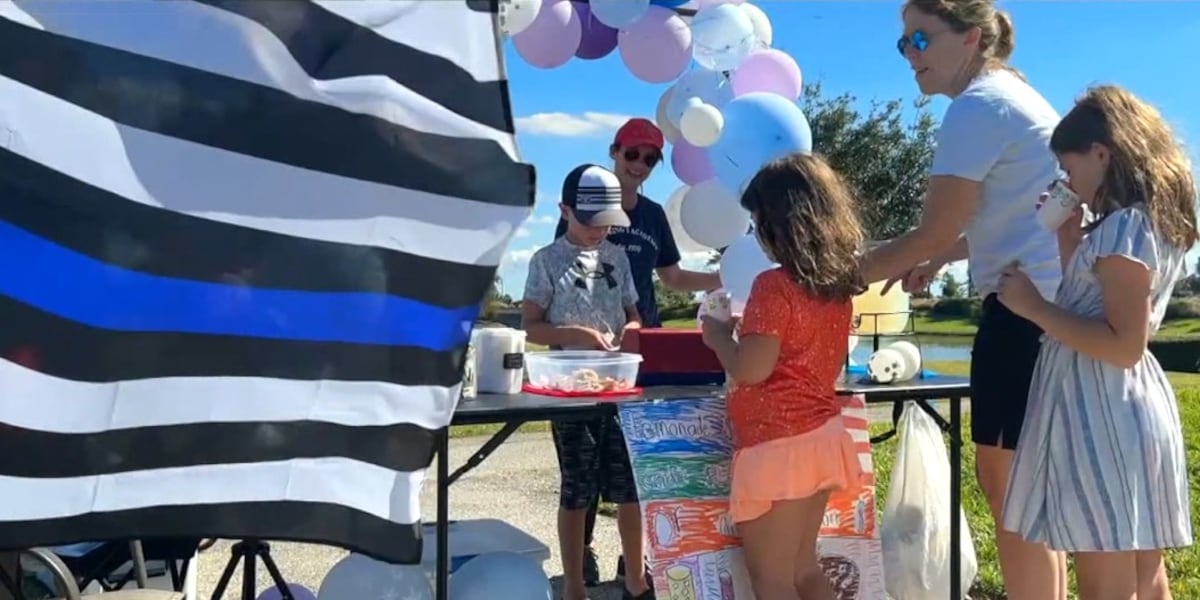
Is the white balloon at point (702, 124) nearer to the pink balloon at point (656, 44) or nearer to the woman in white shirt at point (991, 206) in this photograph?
the pink balloon at point (656, 44)

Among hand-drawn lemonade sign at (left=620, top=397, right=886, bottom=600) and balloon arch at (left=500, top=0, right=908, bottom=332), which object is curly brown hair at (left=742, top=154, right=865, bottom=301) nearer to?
hand-drawn lemonade sign at (left=620, top=397, right=886, bottom=600)

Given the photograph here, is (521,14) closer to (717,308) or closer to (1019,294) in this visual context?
(717,308)

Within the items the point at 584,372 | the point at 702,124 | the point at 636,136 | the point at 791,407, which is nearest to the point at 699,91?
the point at 702,124

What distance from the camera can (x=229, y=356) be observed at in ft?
5.19

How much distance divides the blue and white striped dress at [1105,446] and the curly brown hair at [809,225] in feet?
1.75

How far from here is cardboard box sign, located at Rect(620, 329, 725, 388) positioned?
3.48 meters

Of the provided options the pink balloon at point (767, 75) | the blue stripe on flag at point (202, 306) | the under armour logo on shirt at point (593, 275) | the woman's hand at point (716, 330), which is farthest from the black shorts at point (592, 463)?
the blue stripe on flag at point (202, 306)

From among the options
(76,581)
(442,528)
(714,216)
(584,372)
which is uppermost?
(714,216)

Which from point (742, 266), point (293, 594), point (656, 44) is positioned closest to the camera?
point (293, 594)

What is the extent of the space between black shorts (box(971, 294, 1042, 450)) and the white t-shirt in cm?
11

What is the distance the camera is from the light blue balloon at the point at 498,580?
10.7ft

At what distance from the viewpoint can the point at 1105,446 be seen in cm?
262

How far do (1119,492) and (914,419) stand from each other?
1.12 metres

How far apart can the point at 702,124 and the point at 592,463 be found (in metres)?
1.40
